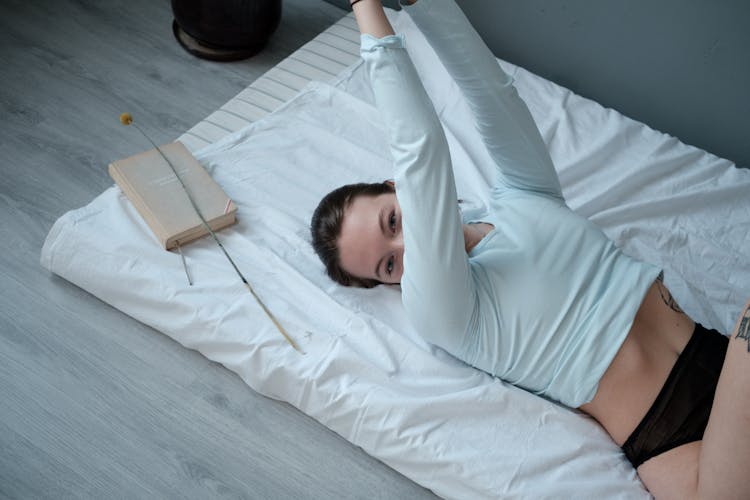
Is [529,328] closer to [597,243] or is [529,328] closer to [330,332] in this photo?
[597,243]

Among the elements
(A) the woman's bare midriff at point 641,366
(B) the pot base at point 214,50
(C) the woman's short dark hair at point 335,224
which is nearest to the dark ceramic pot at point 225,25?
(B) the pot base at point 214,50

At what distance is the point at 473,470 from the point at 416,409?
16 cm

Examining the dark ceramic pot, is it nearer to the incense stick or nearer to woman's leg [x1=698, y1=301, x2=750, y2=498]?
the incense stick

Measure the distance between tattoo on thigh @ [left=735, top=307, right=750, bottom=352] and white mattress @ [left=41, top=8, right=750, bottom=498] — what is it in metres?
0.36

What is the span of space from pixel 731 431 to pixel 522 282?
17.5 inches

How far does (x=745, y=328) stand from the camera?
119 centimetres

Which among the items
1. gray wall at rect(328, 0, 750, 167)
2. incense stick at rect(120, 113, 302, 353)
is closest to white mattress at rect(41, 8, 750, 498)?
incense stick at rect(120, 113, 302, 353)

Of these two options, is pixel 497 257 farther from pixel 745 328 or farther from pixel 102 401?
pixel 102 401

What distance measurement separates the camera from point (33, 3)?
8.82ft

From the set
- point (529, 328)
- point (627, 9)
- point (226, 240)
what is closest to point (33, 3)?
point (226, 240)

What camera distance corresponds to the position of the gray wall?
2.03 metres

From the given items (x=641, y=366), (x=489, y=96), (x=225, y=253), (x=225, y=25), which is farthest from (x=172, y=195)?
(x=641, y=366)

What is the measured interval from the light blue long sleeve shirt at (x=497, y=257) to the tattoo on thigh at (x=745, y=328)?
0.65 feet

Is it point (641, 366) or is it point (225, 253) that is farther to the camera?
point (225, 253)
